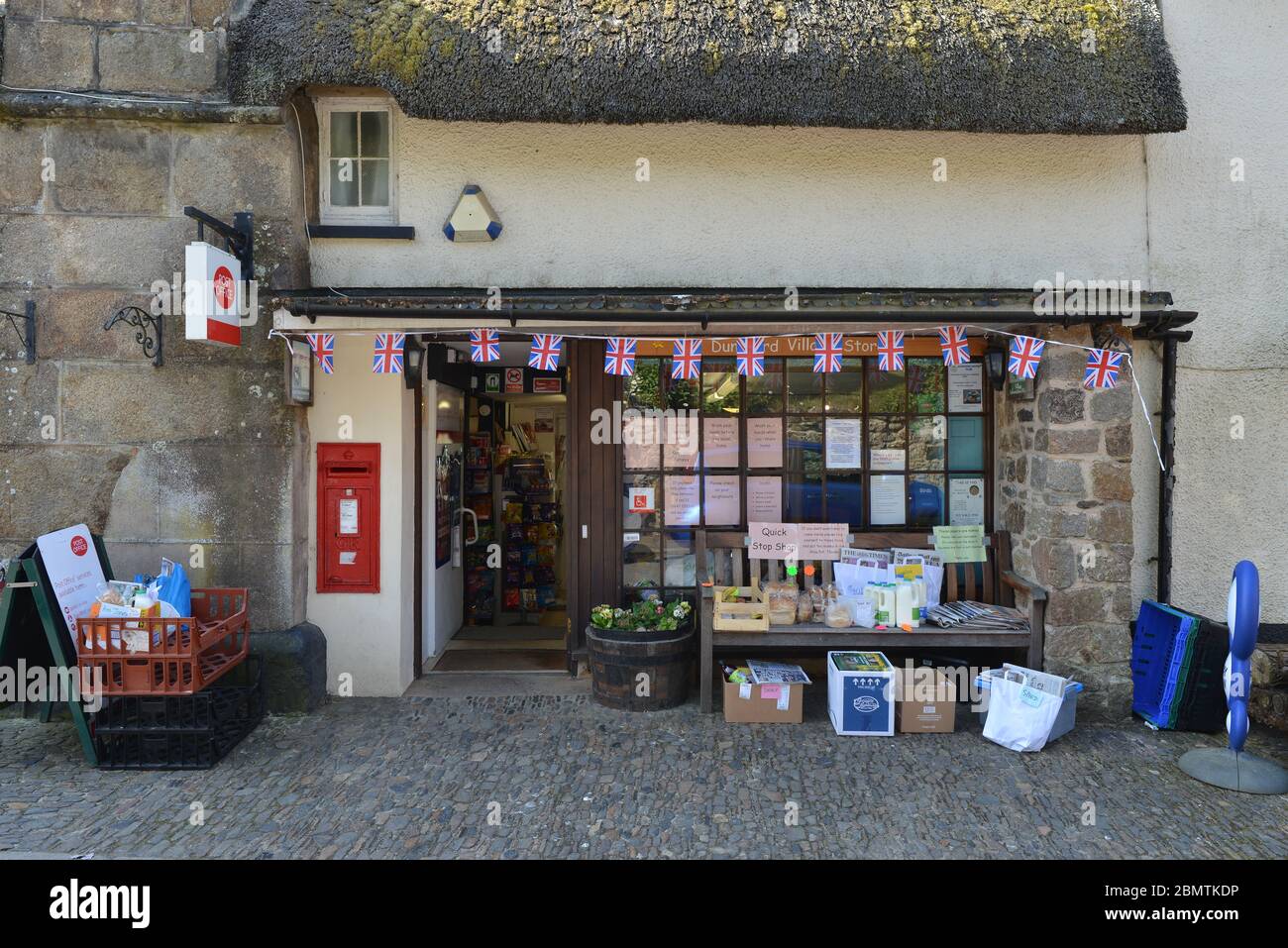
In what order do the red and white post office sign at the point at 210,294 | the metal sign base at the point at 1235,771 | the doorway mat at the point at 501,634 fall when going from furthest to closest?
the doorway mat at the point at 501,634, the red and white post office sign at the point at 210,294, the metal sign base at the point at 1235,771

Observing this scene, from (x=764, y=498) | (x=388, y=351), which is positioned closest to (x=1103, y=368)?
(x=764, y=498)

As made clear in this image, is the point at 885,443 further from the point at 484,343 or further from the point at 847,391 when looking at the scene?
the point at 484,343

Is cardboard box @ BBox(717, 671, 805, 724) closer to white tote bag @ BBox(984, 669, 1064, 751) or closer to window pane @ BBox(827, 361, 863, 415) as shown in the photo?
white tote bag @ BBox(984, 669, 1064, 751)

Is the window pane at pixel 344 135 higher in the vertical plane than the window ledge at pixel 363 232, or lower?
higher

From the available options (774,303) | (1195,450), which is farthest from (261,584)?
(1195,450)

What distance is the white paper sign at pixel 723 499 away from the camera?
611 cm

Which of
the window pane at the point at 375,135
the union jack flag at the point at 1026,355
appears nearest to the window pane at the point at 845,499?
the union jack flag at the point at 1026,355

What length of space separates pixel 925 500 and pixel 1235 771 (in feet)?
8.38

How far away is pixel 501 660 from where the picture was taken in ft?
21.7

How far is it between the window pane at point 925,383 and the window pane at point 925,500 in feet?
1.86

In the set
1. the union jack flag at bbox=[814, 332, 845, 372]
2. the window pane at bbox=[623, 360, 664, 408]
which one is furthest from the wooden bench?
the union jack flag at bbox=[814, 332, 845, 372]

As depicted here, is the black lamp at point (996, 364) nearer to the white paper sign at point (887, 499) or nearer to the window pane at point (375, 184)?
the white paper sign at point (887, 499)

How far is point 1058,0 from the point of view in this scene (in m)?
5.20

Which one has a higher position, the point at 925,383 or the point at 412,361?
the point at 412,361
